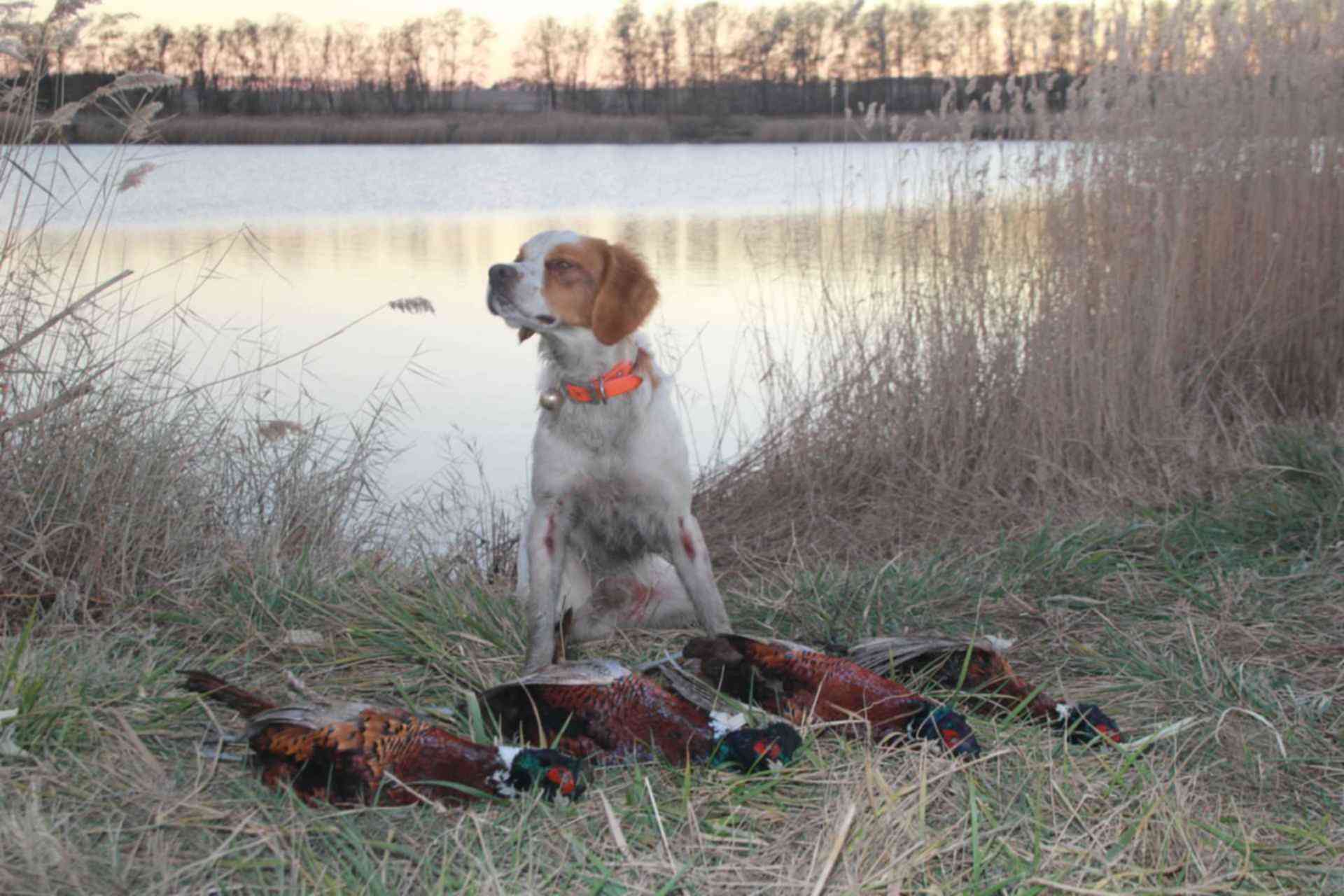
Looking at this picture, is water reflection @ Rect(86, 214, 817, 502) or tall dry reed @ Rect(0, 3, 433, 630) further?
water reflection @ Rect(86, 214, 817, 502)

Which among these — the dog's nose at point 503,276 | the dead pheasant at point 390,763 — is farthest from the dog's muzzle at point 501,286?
the dead pheasant at point 390,763

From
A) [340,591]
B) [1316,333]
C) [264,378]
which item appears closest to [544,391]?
[340,591]

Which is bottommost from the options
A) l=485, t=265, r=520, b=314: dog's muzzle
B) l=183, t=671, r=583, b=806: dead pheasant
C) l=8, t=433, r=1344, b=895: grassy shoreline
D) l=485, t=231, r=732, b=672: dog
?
l=8, t=433, r=1344, b=895: grassy shoreline

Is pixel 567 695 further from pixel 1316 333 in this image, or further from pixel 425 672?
pixel 1316 333

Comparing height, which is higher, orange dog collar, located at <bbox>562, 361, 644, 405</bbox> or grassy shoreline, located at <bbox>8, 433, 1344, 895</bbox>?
orange dog collar, located at <bbox>562, 361, 644, 405</bbox>

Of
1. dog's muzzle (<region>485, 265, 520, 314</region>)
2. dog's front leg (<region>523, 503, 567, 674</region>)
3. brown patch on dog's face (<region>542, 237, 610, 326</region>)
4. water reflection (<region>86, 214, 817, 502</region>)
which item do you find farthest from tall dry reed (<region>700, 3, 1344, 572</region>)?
dog's muzzle (<region>485, 265, 520, 314</region>)

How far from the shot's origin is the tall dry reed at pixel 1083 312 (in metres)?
4.59

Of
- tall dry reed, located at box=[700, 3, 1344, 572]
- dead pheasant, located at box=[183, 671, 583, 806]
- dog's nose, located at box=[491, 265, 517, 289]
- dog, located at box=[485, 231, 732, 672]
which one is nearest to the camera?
dead pheasant, located at box=[183, 671, 583, 806]

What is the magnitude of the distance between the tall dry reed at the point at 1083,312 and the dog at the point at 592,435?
1.06m

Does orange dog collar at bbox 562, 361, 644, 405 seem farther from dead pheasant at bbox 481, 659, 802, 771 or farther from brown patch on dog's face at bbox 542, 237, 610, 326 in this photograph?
dead pheasant at bbox 481, 659, 802, 771

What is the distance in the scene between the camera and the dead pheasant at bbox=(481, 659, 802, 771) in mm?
2301

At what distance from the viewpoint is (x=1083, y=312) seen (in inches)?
185

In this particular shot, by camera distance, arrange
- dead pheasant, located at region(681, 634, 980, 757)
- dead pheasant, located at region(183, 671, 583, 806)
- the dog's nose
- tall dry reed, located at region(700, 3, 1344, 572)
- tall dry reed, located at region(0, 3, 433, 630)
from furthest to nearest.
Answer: tall dry reed, located at region(700, 3, 1344, 572) < tall dry reed, located at region(0, 3, 433, 630) < the dog's nose < dead pheasant, located at region(681, 634, 980, 757) < dead pheasant, located at region(183, 671, 583, 806)

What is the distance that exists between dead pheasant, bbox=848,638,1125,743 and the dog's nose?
1153 millimetres
